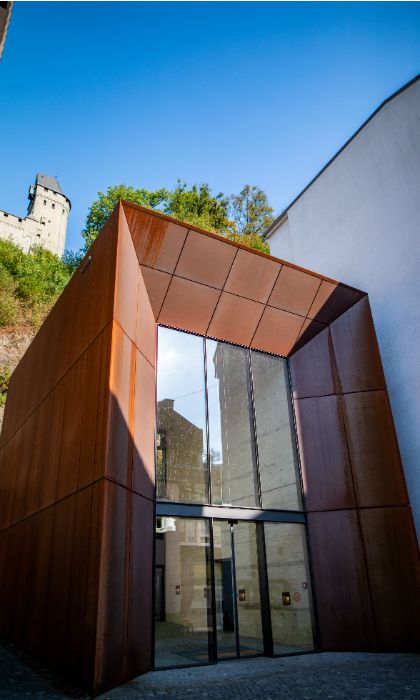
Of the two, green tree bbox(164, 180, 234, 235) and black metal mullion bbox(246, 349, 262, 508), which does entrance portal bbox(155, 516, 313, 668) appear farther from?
green tree bbox(164, 180, 234, 235)

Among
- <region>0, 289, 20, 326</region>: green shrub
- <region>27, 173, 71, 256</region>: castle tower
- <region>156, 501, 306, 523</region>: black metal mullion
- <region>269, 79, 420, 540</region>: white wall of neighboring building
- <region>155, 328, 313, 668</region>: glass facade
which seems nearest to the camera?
<region>155, 328, 313, 668</region>: glass facade

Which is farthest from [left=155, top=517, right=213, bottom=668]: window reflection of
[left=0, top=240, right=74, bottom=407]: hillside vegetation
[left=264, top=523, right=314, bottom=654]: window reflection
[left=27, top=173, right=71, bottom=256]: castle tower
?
[left=27, top=173, right=71, bottom=256]: castle tower

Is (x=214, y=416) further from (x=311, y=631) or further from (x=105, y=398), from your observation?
(x=311, y=631)

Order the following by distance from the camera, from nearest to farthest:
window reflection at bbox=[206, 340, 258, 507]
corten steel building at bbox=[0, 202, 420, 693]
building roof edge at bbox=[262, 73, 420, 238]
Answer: corten steel building at bbox=[0, 202, 420, 693], window reflection at bbox=[206, 340, 258, 507], building roof edge at bbox=[262, 73, 420, 238]

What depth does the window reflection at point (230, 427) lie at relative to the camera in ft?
29.4

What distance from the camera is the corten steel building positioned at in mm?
6605

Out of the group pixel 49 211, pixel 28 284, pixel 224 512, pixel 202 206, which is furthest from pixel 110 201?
pixel 49 211

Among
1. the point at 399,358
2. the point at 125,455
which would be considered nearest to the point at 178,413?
the point at 125,455

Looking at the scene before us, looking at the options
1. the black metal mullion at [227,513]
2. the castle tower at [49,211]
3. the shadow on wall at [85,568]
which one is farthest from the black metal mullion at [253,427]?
the castle tower at [49,211]

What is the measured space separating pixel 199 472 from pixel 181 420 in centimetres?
112

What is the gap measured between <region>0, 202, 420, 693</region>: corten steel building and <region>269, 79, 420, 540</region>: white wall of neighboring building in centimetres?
74

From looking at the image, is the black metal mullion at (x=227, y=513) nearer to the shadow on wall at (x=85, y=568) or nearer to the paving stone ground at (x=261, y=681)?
the shadow on wall at (x=85, y=568)

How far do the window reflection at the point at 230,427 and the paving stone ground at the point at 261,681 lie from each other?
111 inches

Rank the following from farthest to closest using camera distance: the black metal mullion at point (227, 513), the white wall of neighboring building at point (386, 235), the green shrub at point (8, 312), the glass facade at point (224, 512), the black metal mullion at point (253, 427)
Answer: the green shrub at point (8, 312) < the white wall of neighboring building at point (386, 235) < the black metal mullion at point (253, 427) < the black metal mullion at point (227, 513) < the glass facade at point (224, 512)
